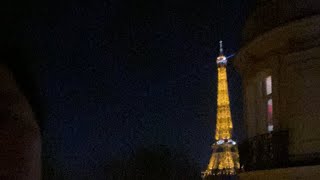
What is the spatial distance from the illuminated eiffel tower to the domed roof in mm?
33000

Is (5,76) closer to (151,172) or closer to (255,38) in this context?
(255,38)

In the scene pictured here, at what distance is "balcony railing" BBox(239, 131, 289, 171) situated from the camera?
12953mm

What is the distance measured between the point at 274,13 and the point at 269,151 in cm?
341

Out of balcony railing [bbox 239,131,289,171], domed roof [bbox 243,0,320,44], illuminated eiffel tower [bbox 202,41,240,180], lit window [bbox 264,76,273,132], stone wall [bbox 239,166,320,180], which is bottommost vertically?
stone wall [bbox 239,166,320,180]

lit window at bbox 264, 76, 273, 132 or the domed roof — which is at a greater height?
the domed roof

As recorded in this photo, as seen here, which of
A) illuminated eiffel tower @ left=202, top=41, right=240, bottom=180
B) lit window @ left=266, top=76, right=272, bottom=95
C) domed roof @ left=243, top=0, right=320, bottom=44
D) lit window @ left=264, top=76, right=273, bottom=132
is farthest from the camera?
illuminated eiffel tower @ left=202, top=41, right=240, bottom=180

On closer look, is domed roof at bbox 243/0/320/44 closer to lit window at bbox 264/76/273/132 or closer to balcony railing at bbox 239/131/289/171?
lit window at bbox 264/76/273/132

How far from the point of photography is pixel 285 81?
535 inches

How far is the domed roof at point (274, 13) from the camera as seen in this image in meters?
13.2

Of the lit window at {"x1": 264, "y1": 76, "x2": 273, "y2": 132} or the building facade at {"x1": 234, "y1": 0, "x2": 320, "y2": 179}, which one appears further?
the lit window at {"x1": 264, "y1": 76, "x2": 273, "y2": 132}

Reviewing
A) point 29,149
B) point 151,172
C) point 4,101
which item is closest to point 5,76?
point 4,101

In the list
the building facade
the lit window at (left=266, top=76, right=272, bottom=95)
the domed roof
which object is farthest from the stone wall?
the domed roof

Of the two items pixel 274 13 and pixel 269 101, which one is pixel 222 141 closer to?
pixel 269 101

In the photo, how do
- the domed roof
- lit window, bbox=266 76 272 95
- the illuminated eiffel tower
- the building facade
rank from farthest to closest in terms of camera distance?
the illuminated eiffel tower
lit window, bbox=266 76 272 95
the domed roof
the building facade
